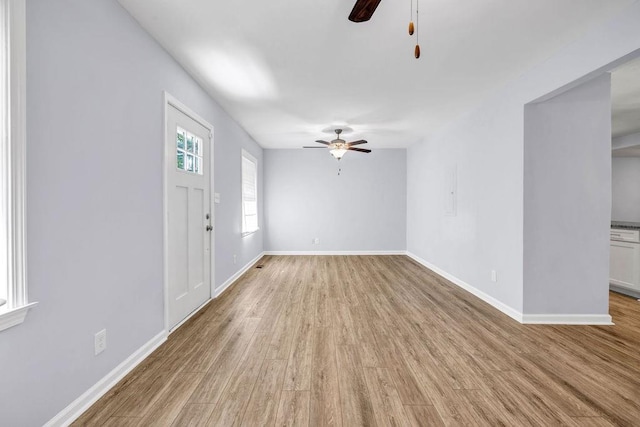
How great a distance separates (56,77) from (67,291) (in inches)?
44.2

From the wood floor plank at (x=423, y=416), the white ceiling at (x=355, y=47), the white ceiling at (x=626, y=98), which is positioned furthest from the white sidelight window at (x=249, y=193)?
the white ceiling at (x=626, y=98)

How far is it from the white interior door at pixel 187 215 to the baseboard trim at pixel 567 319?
11.4ft

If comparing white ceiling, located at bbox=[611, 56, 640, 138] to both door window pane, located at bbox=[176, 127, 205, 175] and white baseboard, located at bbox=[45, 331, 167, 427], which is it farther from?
white baseboard, located at bbox=[45, 331, 167, 427]

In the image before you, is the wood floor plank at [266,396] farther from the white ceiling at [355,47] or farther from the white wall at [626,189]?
the white wall at [626,189]

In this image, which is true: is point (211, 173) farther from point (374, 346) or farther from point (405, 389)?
point (405, 389)

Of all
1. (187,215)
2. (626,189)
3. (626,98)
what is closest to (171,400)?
(187,215)

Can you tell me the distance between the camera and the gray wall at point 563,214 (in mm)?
2828

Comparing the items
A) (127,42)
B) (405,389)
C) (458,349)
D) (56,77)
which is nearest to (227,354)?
(405,389)

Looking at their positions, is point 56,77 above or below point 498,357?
above

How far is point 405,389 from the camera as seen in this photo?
179 cm

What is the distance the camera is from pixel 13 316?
3.95ft

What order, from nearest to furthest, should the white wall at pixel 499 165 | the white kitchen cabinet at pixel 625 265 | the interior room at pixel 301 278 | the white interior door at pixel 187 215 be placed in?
the interior room at pixel 301 278, the white wall at pixel 499 165, the white interior door at pixel 187 215, the white kitchen cabinet at pixel 625 265

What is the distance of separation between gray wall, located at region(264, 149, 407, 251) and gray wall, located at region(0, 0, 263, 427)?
4.34 metres

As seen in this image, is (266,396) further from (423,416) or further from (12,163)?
(12,163)
